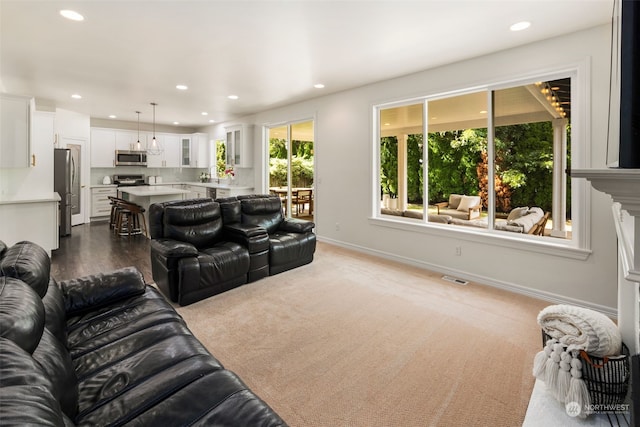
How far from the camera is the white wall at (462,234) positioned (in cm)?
311

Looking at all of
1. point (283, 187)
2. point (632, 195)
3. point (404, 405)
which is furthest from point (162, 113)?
point (632, 195)

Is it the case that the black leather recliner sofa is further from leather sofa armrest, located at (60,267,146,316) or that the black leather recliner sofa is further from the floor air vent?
the floor air vent

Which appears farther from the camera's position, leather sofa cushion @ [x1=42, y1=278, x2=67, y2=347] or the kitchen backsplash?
the kitchen backsplash

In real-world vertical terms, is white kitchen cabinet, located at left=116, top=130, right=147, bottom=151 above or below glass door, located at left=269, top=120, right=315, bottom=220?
above

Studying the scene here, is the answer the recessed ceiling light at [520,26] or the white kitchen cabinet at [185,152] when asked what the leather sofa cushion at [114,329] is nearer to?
the recessed ceiling light at [520,26]

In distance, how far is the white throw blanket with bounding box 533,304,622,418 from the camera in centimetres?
164

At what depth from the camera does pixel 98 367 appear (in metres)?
1.50

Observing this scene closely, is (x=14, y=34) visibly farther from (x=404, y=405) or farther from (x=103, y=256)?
(x=404, y=405)

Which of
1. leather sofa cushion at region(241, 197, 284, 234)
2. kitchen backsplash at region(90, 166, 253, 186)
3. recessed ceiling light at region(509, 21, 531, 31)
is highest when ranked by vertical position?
recessed ceiling light at region(509, 21, 531, 31)

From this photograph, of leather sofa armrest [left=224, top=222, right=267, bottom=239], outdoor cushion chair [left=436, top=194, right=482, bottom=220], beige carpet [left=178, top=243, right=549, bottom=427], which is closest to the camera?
beige carpet [left=178, top=243, right=549, bottom=427]

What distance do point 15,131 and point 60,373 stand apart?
4933 millimetres

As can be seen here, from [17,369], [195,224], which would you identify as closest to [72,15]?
[195,224]

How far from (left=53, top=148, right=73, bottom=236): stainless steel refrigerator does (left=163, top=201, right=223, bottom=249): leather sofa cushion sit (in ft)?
13.2

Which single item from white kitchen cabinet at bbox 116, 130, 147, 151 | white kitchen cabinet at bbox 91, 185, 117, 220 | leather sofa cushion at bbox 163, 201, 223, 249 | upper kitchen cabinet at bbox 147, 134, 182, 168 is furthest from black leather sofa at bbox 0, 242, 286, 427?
upper kitchen cabinet at bbox 147, 134, 182, 168
